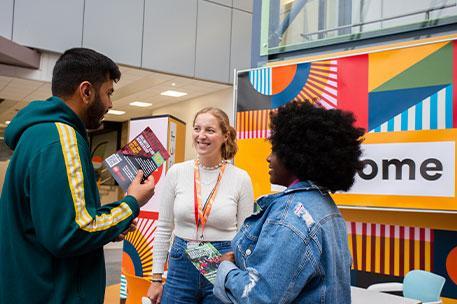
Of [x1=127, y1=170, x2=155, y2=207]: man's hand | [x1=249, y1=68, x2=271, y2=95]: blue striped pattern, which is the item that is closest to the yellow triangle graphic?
[x1=249, y1=68, x2=271, y2=95]: blue striped pattern

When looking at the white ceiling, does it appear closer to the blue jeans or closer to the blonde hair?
the blonde hair

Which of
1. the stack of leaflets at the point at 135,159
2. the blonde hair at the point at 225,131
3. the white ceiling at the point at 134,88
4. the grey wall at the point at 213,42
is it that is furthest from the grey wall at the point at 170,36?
the stack of leaflets at the point at 135,159

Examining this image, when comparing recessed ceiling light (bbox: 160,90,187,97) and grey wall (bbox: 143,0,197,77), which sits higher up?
grey wall (bbox: 143,0,197,77)

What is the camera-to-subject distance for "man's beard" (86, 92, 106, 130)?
141 centimetres

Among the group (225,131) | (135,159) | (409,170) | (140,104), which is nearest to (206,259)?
(135,159)

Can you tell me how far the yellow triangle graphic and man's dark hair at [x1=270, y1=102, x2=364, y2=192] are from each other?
1971 millimetres

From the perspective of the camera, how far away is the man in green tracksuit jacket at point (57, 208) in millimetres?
1179

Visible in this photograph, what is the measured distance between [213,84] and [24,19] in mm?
4276

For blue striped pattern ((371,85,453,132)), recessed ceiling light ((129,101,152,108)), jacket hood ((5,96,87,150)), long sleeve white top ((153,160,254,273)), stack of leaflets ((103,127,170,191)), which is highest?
recessed ceiling light ((129,101,152,108))

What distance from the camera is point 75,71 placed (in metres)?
1.38

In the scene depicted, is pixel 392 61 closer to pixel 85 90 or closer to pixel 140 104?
pixel 85 90

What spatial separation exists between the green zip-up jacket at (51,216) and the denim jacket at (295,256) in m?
0.41

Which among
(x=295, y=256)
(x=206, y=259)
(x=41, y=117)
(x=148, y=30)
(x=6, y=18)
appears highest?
(x=148, y=30)

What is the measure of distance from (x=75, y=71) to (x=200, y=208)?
0.98 metres
